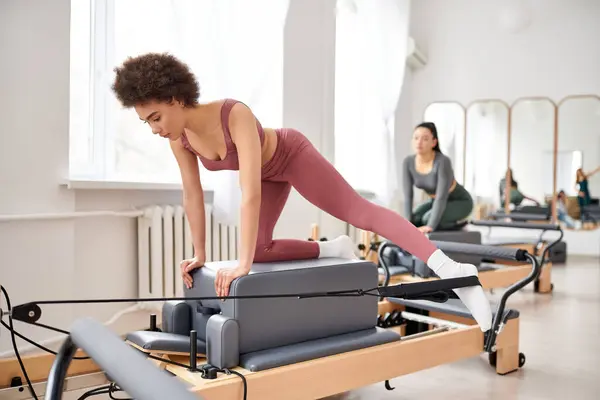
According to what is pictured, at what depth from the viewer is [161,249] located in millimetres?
3033

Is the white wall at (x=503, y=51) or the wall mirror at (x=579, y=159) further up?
the white wall at (x=503, y=51)

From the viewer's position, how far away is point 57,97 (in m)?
2.54

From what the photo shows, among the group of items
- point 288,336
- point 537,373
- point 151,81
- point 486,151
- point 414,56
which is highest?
point 414,56

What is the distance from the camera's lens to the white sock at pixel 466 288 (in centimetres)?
203

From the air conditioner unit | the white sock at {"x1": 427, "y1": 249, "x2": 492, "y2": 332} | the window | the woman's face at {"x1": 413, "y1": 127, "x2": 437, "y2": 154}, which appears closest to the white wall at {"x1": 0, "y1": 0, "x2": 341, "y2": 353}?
the window

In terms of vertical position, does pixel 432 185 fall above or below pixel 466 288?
above

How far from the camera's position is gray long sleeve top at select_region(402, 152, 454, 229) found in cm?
371

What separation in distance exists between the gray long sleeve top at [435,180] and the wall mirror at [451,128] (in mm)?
3531

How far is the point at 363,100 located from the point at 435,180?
6.70 feet

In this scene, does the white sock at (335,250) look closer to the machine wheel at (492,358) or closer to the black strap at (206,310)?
the black strap at (206,310)

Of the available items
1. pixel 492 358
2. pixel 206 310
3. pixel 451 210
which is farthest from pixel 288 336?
pixel 451 210

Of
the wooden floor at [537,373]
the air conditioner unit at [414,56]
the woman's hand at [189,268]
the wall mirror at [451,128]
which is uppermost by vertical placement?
the air conditioner unit at [414,56]

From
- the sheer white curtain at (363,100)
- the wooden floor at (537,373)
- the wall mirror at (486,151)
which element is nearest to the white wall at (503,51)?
the wall mirror at (486,151)

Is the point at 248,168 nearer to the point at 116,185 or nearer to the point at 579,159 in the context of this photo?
the point at 116,185
